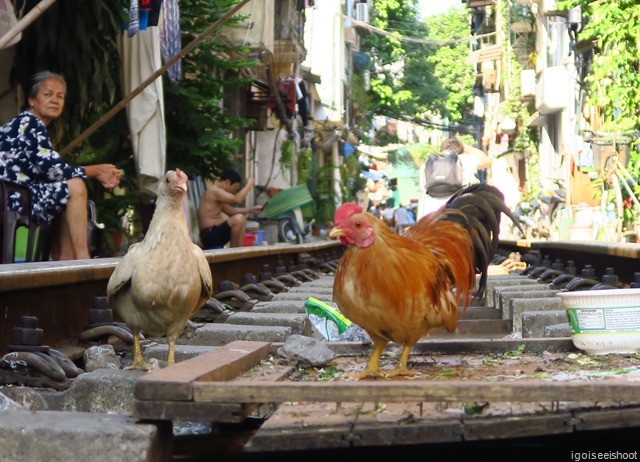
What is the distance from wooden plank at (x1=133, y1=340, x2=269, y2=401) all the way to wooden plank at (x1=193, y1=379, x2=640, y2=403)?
0.17ft

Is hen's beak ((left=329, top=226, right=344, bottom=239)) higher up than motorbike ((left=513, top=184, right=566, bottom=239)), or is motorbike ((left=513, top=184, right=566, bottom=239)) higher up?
hen's beak ((left=329, top=226, right=344, bottom=239))

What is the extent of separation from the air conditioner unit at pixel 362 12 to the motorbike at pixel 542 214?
814 inches

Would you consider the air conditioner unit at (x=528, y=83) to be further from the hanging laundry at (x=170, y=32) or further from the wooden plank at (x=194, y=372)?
the wooden plank at (x=194, y=372)

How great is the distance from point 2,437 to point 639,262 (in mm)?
8039

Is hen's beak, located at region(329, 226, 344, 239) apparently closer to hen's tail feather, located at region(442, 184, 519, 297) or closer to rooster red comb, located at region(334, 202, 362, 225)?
rooster red comb, located at region(334, 202, 362, 225)

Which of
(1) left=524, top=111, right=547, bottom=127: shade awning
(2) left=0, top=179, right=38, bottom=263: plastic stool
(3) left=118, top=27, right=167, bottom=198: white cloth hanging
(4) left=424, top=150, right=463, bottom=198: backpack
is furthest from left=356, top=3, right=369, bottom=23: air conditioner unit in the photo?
(2) left=0, top=179, right=38, bottom=263: plastic stool

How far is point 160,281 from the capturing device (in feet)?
14.6

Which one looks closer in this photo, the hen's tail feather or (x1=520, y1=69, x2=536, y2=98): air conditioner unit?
the hen's tail feather

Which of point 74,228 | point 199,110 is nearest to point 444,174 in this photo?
point 199,110

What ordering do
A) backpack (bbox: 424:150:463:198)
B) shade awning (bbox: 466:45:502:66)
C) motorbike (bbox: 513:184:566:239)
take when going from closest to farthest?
1. backpack (bbox: 424:150:463:198)
2. motorbike (bbox: 513:184:566:239)
3. shade awning (bbox: 466:45:502:66)

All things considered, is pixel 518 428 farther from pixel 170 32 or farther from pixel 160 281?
pixel 170 32

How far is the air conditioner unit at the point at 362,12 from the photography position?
57469mm

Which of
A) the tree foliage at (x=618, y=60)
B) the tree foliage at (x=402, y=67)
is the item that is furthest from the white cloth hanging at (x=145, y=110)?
the tree foliage at (x=402, y=67)

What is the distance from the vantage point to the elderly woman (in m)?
8.01
